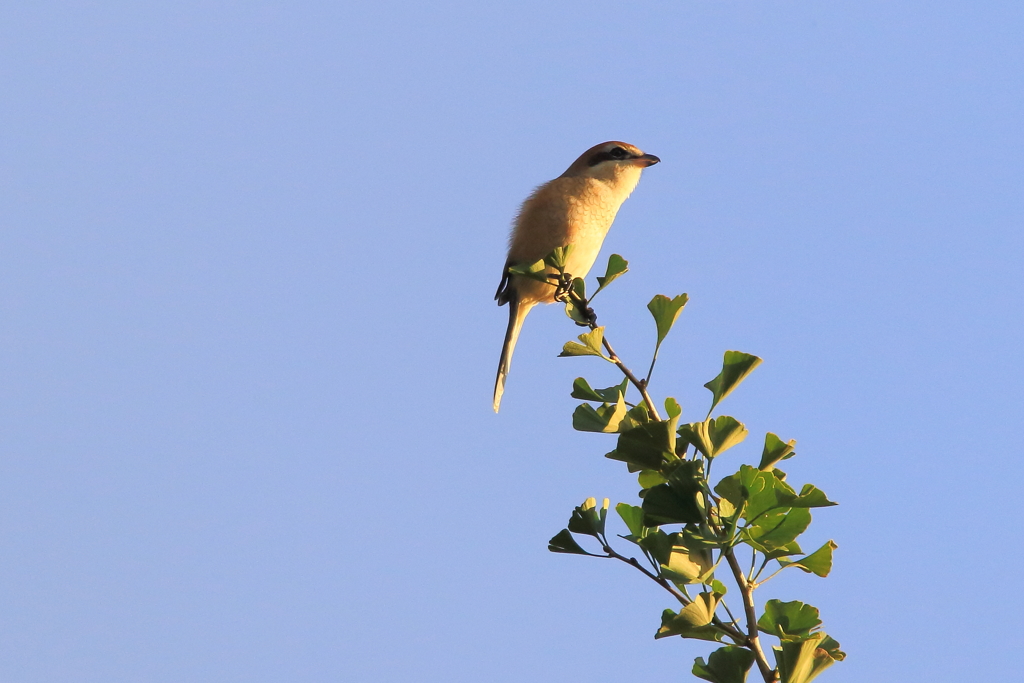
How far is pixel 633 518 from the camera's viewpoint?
2.05 meters

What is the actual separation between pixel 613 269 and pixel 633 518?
735 mm

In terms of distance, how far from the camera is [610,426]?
2.06 metres

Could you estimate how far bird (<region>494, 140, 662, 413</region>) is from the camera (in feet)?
14.1

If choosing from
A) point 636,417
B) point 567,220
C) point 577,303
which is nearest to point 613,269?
point 577,303

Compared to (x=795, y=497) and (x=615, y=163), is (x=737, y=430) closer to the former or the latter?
(x=795, y=497)

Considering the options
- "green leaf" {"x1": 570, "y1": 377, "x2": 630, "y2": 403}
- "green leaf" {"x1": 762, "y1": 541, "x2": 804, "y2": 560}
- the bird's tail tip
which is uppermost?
the bird's tail tip

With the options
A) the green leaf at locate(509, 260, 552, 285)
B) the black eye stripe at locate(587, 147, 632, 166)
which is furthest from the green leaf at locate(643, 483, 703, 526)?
the black eye stripe at locate(587, 147, 632, 166)

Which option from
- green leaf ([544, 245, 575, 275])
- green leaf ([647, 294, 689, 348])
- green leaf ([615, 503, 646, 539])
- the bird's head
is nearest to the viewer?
green leaf ([615, 503, 646, 539])

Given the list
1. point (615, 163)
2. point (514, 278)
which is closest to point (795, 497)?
point (514, 278)

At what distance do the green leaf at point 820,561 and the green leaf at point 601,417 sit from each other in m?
0.49

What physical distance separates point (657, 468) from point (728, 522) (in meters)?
0.23

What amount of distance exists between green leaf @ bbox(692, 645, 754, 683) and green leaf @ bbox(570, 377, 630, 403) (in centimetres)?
62

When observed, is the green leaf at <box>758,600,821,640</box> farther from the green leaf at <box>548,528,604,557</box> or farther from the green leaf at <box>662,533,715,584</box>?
the green leaf at <box>548,528,604,557</box>

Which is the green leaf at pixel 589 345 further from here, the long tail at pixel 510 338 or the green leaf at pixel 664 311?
the long tail at pixel 510 338
